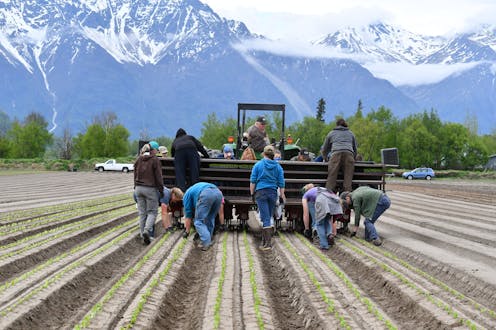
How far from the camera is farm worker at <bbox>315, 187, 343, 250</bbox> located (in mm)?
10430

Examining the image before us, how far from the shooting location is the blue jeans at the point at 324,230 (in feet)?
34.0

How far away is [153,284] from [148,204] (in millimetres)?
3921

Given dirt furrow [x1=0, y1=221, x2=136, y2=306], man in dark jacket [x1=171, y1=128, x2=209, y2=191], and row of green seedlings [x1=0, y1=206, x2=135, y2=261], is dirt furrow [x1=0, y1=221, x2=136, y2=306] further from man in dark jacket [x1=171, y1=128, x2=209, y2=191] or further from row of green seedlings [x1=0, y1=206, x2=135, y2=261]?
man in dark jacket [x1=171, y1=128, x2=209, y2=191]

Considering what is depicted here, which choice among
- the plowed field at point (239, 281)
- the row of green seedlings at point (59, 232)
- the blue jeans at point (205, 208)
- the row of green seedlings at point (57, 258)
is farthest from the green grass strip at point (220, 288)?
the row of green seedlings at point (59, 232)

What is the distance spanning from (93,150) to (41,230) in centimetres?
9578

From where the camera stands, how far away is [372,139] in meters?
80.1

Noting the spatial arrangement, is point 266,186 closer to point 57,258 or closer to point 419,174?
point 57,258

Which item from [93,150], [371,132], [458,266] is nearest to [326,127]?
[371,132]

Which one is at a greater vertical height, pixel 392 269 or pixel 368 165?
pixel 368 165

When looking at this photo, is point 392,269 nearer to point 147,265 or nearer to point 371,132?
point 147,265

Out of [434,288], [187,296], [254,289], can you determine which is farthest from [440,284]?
[187,296]

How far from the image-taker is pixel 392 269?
8188 millimetres

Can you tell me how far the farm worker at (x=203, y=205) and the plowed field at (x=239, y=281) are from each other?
337mm

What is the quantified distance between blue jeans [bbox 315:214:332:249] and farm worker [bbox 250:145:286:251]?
2.72 feet
